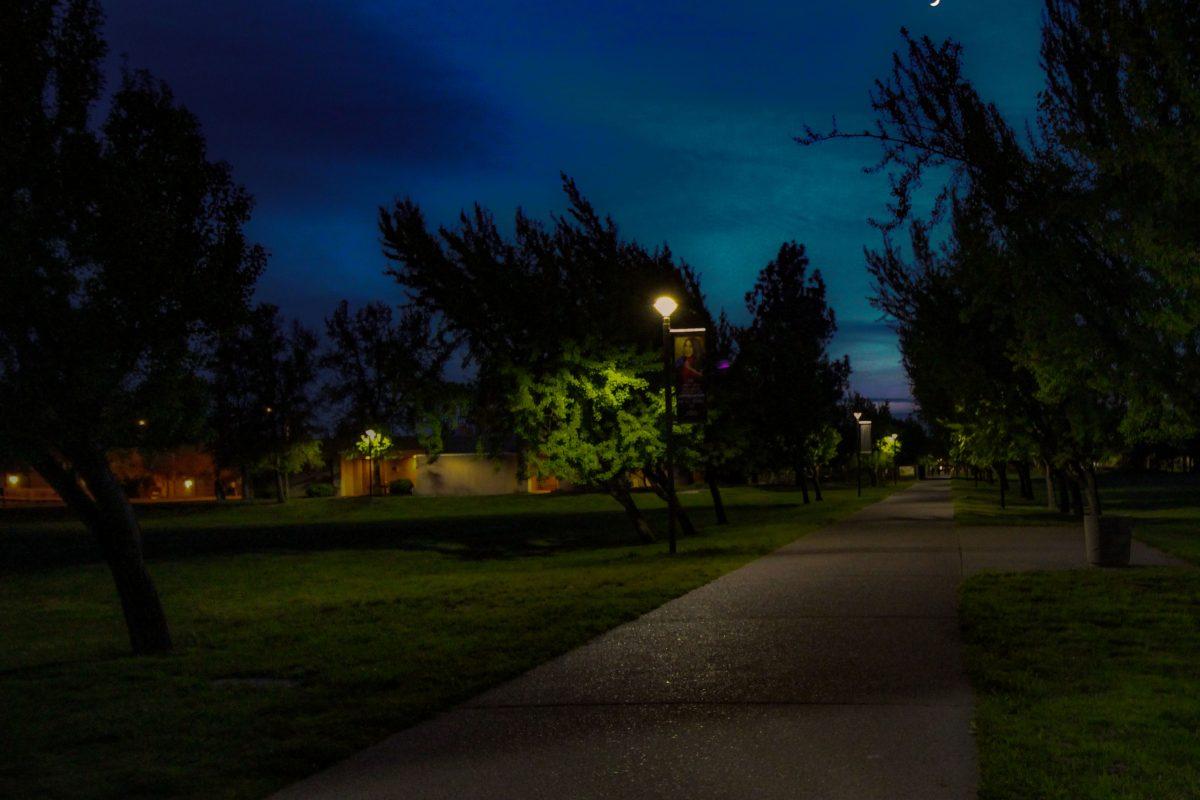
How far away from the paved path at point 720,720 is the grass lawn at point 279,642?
56cm

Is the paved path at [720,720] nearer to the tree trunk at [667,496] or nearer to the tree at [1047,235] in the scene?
the tree at [1047,235]

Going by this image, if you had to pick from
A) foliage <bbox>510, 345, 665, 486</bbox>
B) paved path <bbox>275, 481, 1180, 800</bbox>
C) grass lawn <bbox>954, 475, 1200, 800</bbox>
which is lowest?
grass lawn <bbox>954, 475, 1200, 800</bbox>

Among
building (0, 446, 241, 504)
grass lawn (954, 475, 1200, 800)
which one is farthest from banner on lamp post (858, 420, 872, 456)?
grass lawn (954, 475, 1200, 800)

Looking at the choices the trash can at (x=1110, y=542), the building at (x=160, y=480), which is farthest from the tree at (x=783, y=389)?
the building at (x=160, y=480)

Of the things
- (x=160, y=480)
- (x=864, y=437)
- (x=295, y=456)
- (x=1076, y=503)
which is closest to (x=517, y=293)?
(x=1076, y=503)

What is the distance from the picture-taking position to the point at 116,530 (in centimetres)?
1070

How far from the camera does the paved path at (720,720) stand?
587cm

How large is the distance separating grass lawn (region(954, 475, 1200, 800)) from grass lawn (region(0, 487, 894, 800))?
374 centimetres

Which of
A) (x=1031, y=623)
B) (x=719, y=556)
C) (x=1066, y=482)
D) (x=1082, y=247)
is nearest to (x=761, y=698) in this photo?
(x=1031, y=623)

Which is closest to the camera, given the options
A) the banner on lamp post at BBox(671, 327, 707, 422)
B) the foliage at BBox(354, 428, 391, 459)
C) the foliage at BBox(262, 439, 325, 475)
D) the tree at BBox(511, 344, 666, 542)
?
the banner on lamp post at BBox(671, 327, 707, 422)

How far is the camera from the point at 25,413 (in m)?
9.27

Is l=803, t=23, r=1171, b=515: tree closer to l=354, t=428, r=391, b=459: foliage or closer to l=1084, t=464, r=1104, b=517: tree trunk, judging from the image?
l=1084, t=464, r=1104, b=517: tree trunk

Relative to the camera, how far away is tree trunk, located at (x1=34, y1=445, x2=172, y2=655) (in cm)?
1022

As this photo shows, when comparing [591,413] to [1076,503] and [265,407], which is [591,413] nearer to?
[1076,503]
